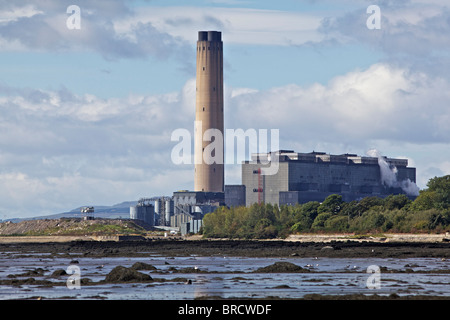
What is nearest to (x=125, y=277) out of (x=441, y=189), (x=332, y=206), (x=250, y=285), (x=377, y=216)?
(x=250, y=285)

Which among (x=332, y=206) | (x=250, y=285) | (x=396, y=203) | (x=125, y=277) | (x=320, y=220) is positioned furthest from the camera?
(x=332, y=206)

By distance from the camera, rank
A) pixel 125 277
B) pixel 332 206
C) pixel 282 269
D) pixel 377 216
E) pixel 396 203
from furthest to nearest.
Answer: pixel 332 206 → pixel 396 203 → pixel 377 216 → pixel 282 269 → pixel 125 277

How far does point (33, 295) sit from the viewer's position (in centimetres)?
5112

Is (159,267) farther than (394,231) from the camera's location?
No

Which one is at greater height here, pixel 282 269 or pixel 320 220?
pixel 320 220

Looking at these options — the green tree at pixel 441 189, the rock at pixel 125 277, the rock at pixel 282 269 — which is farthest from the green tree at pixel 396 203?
the rock at pixel 125 277

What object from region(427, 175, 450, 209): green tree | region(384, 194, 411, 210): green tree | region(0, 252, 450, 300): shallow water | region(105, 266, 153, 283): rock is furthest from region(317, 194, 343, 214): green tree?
region(105, 266, 153, 283): rock

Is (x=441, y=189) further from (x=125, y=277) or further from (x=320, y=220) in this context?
(x=125, y=277)

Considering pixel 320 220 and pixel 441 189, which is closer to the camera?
pixel 441 189

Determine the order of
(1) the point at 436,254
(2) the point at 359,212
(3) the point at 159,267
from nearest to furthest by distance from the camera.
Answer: (3) the point at 159,267, (1) the point at 436,254, (2) the point at 359,212

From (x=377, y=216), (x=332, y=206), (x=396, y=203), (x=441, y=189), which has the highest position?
(x=441, y=189)
